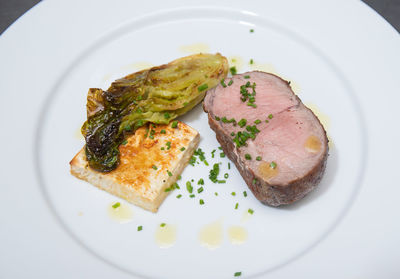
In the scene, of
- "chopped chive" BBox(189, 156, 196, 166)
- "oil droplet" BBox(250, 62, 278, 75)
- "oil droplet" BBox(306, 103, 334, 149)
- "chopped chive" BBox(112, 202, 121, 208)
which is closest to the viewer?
"chopped chive" BBox(112, 202, 121, 208)

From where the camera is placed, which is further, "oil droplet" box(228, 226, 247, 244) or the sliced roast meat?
"oil droplet" box(228, 226, 247, 244)

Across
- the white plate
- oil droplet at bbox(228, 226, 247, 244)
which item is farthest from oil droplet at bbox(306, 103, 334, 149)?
oil droplet at bbox(228, 226, 247, 244)

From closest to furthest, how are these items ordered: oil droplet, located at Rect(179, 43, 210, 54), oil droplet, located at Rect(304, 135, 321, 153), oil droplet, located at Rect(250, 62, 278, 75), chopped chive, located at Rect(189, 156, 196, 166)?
oil droplet, located at Rect(304, 135, 321, 153)
chopped chive, located at Rect(189, 156, 196, 166)
oil droplet, located at Rect(250, 62, 278, 75)
oil droplet, located at Rect(179, 43, 210, 54)

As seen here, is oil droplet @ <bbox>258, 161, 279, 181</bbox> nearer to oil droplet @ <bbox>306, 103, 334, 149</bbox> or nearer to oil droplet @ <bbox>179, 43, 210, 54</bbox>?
oil droplet @ <bbox>306, 103, 334, 149</bbox>

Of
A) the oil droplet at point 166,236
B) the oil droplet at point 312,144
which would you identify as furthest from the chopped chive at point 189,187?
the oil droplet at point 312,144

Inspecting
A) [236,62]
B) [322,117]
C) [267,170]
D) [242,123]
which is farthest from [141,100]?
[322,117]

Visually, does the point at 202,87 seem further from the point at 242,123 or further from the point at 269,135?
the point at 269,135

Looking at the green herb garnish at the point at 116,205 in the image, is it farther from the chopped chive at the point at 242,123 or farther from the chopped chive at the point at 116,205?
the chopped chive at the point at 242,123
